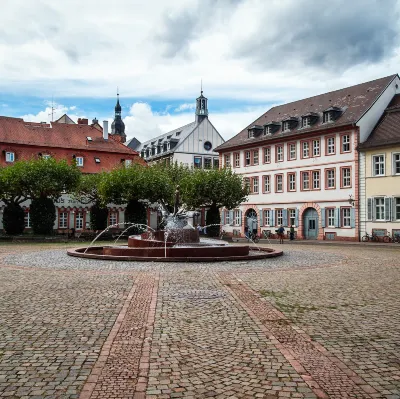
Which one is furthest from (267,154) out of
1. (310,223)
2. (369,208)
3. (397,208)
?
(397,208)

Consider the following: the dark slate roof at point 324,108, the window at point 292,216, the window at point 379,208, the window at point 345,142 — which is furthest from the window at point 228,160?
the window at point 379,208

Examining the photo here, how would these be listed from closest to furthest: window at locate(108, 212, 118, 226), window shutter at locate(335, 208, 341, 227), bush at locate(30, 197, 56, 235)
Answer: bush at locate(30, 197, 56, 235)
window shutter at locate(335, 208, 341, 227)
window at locate(108, 212, 118, 226)

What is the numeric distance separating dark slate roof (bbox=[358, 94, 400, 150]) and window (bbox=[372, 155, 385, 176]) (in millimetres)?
1086

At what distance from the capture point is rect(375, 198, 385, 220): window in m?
41.6

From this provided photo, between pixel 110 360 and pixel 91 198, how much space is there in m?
45.6

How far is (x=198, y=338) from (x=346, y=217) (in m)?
39.5

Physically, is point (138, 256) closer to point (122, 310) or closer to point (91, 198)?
point (122, 310)

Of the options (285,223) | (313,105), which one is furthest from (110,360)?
(313,105)

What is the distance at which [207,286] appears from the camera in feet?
41.0

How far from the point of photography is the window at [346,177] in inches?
1748

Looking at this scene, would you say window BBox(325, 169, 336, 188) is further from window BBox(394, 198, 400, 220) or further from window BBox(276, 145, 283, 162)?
window BBox(394, 198, 400, 220)

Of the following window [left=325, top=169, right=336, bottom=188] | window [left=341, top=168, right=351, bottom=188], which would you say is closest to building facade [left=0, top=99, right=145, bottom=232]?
window [left=325, top=169, right=336, bottom=188]

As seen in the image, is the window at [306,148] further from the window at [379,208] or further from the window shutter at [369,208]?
the window at [379,208]

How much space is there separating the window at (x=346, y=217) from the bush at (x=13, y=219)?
2776 cm
